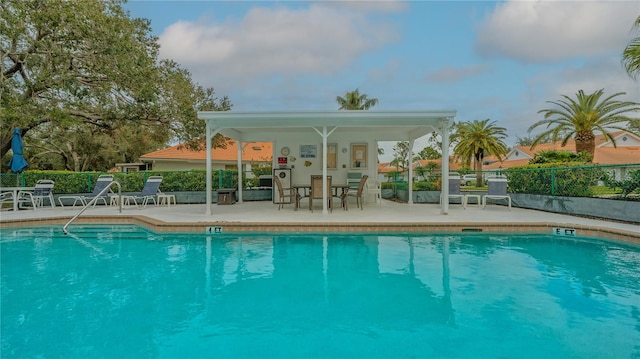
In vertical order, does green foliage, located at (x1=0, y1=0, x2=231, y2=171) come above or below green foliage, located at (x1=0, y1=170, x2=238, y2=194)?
above

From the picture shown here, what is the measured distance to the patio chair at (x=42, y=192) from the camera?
10.8 m

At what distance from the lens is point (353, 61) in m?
18.5

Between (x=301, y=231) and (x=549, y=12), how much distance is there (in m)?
11.3

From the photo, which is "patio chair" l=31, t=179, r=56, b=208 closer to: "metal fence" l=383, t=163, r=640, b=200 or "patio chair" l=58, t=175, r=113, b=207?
"patio chair" l=58, t=175, r=113, b=207

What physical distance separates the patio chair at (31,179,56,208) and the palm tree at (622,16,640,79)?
635 inches

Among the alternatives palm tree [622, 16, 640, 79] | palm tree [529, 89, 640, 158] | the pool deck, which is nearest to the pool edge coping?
the pool deck

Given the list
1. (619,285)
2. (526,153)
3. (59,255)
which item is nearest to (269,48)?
(59,255)


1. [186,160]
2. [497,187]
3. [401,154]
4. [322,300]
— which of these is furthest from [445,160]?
[401,154]

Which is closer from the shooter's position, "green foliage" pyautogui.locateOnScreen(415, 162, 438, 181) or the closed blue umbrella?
the closed blue umbrella

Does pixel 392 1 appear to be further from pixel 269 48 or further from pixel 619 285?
pixel 619 285

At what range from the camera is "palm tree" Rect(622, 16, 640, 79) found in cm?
880

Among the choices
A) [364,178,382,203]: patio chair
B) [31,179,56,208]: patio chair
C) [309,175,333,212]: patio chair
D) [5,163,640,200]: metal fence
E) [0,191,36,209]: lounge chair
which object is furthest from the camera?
[364,178,382,203]: patio chair

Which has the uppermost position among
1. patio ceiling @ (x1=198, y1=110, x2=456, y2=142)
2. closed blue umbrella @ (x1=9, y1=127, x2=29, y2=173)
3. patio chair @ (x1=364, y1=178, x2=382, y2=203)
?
patio ceiling @ (x1=198, y1=110, x2=456, y2=142)

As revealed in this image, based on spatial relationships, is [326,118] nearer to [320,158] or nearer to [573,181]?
[320,158]
